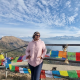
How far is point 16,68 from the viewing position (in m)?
3.37

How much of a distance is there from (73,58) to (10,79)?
267 cm

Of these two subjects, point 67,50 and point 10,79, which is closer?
point 67,50

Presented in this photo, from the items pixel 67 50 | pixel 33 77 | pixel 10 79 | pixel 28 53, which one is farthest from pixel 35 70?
pixel 10 79

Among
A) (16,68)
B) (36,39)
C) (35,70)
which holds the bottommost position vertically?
(16,68)

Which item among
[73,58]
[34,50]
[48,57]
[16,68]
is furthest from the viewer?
[16,68]

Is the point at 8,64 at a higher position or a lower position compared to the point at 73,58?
lower

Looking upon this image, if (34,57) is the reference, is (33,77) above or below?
below

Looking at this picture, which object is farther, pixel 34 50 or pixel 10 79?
pixel 10 79

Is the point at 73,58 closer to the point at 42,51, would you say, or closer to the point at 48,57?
the point at 48,57

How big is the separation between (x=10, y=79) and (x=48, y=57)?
1.94 meters

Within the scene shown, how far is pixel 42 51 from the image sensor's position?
2.55m

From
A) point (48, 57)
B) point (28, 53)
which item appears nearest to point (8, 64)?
point (28, 53)

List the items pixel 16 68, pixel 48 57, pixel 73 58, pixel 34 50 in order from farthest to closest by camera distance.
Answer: pixel 16 68 → pixel 48 57 → pixel 73 58 → pixel 34 50

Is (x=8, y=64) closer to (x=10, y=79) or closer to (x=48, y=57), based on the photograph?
(x=10, y=79)
